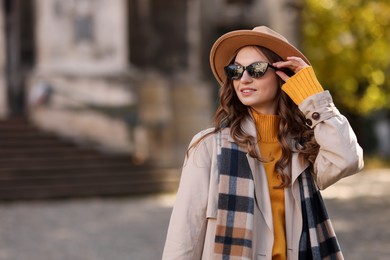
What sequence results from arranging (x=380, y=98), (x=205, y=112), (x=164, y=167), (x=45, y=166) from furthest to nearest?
(x=380, y=98) → (x=205, y=112) → (x=164, y=167) → (x=45, y=166)

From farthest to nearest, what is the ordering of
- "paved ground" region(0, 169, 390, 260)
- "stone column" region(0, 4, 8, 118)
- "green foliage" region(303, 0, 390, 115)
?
"green foliage" region(303, 0, 390, 115) → "stone column" region(0, 4, 8, 118) → "paved ground" region(0, 169, 390, 260)

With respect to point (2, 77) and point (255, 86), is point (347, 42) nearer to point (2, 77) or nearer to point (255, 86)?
point (2, 77)

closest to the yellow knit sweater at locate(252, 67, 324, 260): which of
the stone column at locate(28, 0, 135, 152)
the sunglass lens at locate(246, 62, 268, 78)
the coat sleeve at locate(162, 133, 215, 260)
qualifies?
the sunglass lens at locate(246, 62, 268, 78)

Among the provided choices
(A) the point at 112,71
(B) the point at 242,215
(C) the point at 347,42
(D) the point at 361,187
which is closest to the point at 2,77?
(A) the point at 112,71

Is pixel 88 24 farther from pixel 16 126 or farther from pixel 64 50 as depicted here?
pixel 16 126

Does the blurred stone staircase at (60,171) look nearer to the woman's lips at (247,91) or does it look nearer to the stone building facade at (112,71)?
the stone building facade at (112,71)

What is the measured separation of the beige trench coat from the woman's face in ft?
0.60

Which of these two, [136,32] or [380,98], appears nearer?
[136,32]

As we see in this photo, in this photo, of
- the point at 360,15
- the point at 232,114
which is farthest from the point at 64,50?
the point at 232,114

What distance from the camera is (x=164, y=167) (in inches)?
716

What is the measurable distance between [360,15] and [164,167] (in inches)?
245

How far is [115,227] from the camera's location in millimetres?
11531

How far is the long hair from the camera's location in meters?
3.43

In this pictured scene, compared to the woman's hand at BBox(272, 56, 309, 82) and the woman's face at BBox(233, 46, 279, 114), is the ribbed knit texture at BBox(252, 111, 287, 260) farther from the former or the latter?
the woman's hand at BBox(272, 56, 309, 82)
